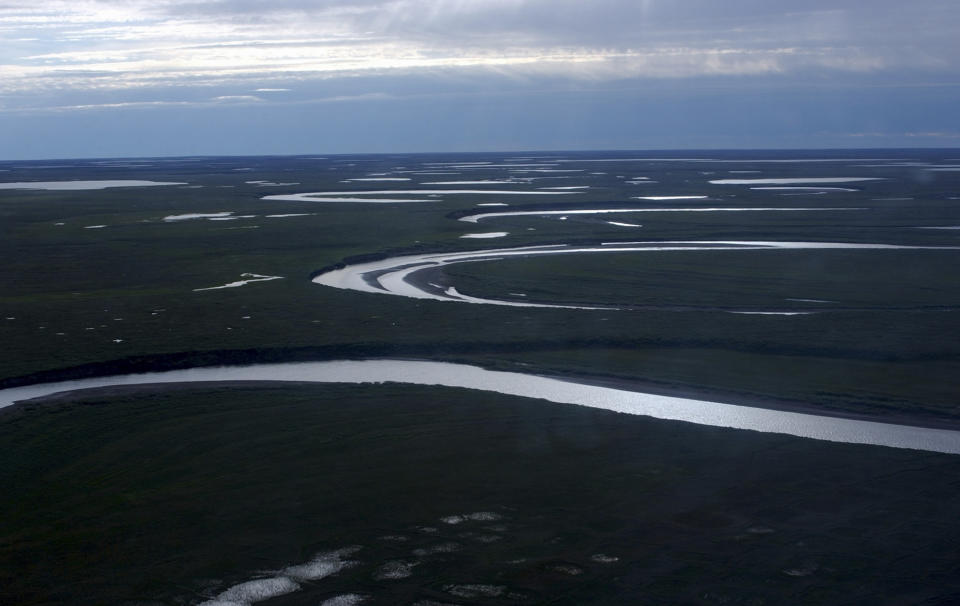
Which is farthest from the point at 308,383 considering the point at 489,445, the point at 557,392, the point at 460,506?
the point at 460,506

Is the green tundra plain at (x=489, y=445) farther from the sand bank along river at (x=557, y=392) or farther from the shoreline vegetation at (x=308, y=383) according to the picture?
the sand bank along river at (x=557, y=392)

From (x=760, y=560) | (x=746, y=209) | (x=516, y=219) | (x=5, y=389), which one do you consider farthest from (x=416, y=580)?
(x=746, y=209)

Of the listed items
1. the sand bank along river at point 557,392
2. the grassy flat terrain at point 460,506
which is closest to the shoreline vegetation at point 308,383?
the sand bank along river at point 557,392

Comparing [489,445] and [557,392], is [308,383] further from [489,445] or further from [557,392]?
[489,445]

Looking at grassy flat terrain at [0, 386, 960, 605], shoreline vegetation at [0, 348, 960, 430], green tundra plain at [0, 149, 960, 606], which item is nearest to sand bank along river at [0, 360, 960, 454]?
shoreline vegetation at [0, 348, 960, 430]

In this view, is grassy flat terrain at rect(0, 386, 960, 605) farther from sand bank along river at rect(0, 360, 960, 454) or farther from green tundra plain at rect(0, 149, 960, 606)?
sand bank along river at rect(0, 360, 960, 454)

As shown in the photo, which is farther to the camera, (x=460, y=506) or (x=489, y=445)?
(x=489, y=445)

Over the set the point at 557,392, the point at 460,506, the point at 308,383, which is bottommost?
the point at 557,392

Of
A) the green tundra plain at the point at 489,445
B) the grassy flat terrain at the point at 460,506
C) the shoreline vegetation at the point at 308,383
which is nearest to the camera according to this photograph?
the grassy flat terrain at the point at 460,506
